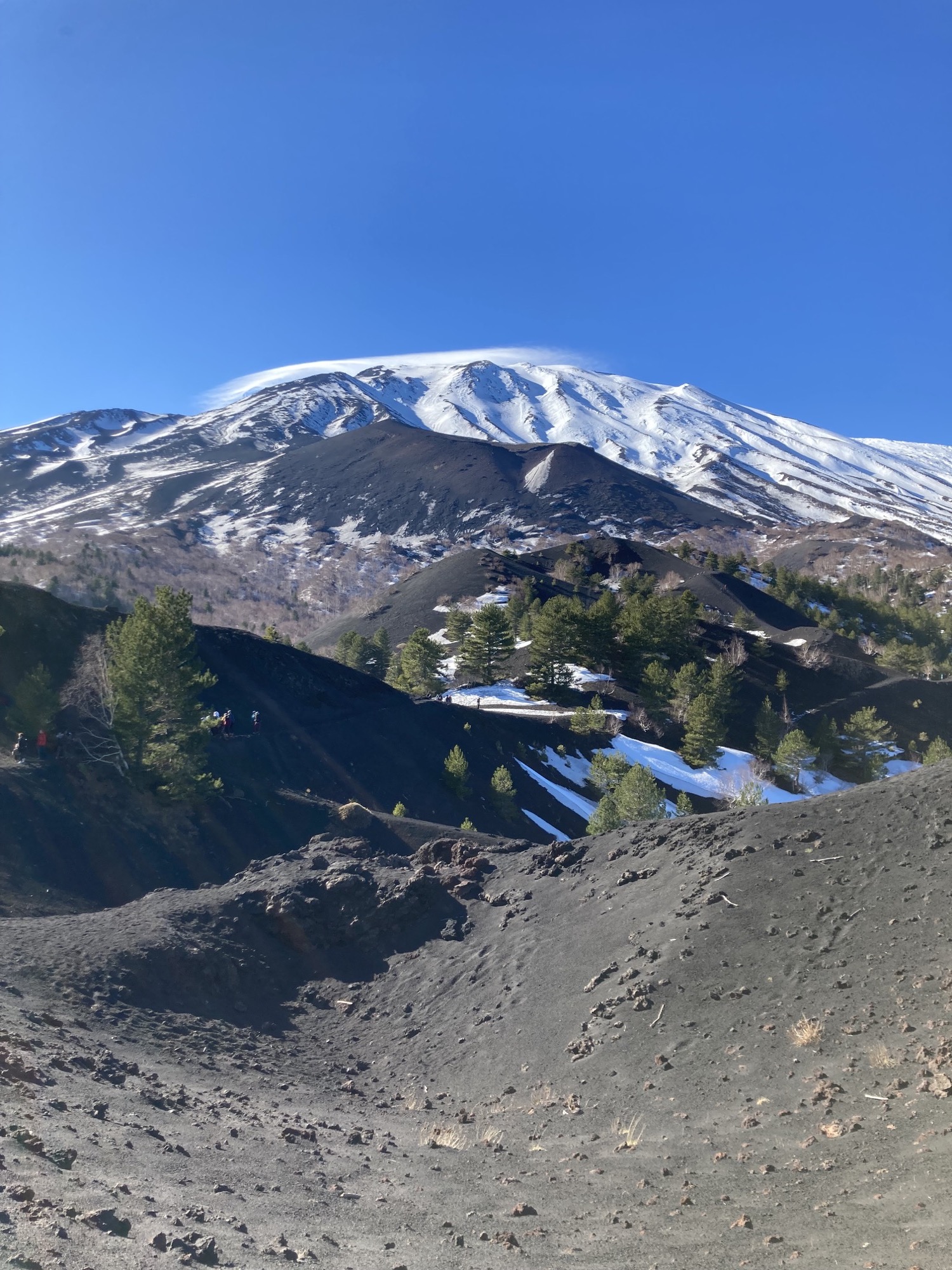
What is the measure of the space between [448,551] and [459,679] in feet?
350

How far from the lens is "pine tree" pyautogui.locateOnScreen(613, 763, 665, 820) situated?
34.0 metres

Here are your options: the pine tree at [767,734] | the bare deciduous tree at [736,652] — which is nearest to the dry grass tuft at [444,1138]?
the pine tree at [767,734]

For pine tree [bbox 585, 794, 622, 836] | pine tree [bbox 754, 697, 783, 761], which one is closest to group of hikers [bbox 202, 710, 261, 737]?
pine tree [bbox 585, 794, 622, 836]

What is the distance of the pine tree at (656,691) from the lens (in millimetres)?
57062

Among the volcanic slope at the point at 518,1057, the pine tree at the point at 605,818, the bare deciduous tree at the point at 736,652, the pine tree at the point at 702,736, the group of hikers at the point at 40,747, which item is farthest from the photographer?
the bare deciduous tree at the point at 736,652

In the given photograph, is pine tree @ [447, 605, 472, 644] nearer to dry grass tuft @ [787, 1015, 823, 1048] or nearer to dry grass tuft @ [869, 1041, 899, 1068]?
dry grass tuft @ [787, 1015, 823, 1048]

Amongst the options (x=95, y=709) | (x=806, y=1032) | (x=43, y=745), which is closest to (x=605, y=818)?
(x=95, y=709)

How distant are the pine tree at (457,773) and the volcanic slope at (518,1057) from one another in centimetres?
1619

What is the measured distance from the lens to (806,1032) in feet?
35.0

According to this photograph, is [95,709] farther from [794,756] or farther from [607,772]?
[794,756]

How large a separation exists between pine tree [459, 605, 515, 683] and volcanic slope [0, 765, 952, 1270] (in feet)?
128

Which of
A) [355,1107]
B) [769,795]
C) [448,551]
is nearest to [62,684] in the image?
[355,1107]

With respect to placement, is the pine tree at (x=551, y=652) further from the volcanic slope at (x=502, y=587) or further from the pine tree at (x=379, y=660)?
the volcanic slope at (x=502, y=587)

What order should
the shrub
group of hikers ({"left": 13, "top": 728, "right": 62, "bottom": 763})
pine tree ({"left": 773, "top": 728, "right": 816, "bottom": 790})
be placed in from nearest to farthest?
group of hikers ({"left": 13, "top": 728, "right": 62, "bottom": 763}), pine tree ({"left": 773, "top": 728, "right": 816, "bottom": 790}), the shrub
